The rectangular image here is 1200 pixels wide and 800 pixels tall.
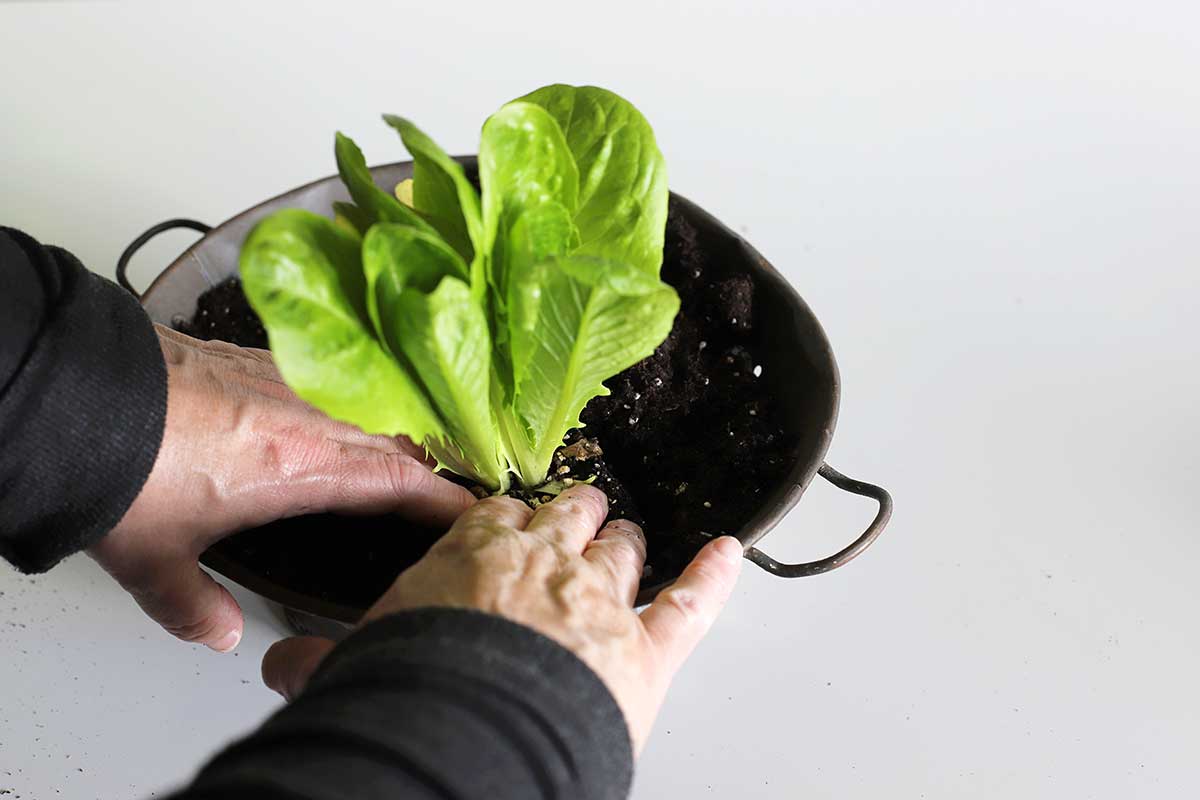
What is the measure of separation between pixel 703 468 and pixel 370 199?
40cm

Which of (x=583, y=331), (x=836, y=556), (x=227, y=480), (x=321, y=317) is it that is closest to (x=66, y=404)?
(x=227, y=480)

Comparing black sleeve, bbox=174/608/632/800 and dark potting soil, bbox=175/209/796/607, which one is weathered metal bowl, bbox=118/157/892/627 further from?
black sleeve, bbox=174/608/632/800

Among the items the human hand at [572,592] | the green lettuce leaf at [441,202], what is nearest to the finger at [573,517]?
the human hand at [572,592]

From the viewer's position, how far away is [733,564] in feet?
2.42

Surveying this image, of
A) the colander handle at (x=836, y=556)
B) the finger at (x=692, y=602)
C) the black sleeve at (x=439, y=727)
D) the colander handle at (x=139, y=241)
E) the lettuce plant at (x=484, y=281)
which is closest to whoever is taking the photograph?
the black sleeve at (x=439, y=727)

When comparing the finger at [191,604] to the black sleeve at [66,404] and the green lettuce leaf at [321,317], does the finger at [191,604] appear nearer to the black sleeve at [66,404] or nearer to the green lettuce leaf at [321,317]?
the black sleeve at [66,404]

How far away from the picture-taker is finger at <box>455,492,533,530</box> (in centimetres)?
74

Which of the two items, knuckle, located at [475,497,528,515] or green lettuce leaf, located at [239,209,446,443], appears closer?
green lettuce leaf, located at [239,209,446,443]

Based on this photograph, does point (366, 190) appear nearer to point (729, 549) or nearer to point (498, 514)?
point (498, 514)

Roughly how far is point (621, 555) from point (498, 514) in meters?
0.10

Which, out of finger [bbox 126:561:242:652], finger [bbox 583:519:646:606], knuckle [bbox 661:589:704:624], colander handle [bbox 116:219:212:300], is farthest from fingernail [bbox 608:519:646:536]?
colander handle [bbox 116:219:212:300]

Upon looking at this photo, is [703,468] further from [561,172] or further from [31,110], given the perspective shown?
[31,110]

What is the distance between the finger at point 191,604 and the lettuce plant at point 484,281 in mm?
219

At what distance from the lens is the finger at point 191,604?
777 millimetres
